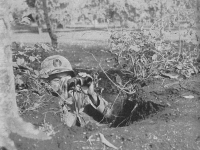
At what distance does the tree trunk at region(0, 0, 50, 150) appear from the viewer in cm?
150

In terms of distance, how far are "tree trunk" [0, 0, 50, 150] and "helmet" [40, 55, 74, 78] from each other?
466 mm

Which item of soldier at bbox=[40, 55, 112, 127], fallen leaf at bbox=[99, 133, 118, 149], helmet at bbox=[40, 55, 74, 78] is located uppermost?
helmet at bbox=[40, 55, 74, 78]

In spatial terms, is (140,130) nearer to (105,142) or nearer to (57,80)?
(105,142)

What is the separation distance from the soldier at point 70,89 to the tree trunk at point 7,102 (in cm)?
29

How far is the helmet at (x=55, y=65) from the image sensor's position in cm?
207

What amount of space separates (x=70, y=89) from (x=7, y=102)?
538mm

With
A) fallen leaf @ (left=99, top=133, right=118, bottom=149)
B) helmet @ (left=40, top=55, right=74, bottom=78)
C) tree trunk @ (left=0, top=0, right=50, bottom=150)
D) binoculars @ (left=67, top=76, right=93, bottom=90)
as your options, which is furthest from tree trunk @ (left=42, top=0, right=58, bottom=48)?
fallen leaf @ (left=99, top=133, right=118, bottom=149)

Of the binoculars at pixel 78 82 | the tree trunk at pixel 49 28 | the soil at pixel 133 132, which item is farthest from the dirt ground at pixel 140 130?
the tree trunk at pixel 49 28

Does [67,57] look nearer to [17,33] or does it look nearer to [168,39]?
[17,33]

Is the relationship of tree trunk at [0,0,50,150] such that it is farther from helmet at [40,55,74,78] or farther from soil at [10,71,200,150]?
helmet at [40,55,74,78]

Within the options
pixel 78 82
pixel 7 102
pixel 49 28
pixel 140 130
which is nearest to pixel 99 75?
pixel 78 82

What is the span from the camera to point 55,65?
6.93ft

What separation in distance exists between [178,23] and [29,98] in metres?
1.67

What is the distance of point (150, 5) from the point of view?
8.22 feet
